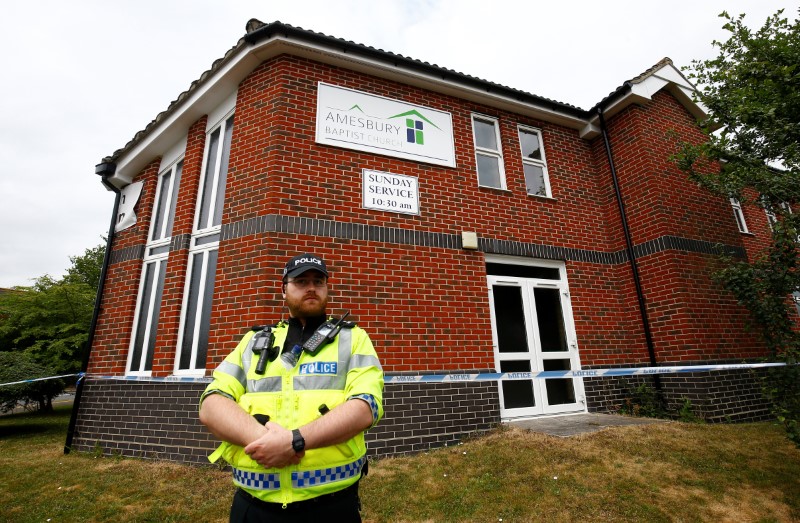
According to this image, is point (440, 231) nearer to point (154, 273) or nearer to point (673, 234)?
point (673, 234)

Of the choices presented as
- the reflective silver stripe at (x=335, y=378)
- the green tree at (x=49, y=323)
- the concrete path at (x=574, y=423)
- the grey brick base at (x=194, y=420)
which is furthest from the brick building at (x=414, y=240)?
the green tree at (x=49, y=323)

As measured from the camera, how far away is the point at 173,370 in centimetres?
552

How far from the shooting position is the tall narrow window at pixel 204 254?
5.56m

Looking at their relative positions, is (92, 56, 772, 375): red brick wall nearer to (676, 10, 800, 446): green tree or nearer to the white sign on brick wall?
the white sign on brick wall

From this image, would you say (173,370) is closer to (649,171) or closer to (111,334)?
(111,334)

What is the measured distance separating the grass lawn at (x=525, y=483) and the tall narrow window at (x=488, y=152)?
4.16m

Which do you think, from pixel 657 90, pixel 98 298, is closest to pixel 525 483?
pixel 98 298

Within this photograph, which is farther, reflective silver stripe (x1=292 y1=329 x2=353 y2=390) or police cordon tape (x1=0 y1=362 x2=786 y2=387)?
police cordon tape (x1=0 y1=362 x2=786 y2=387)

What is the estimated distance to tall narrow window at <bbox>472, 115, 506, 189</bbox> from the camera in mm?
7043

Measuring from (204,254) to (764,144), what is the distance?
321 inches

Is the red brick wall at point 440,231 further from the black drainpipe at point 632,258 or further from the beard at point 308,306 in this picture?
the beard at point 308,306

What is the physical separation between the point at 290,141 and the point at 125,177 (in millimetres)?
4396

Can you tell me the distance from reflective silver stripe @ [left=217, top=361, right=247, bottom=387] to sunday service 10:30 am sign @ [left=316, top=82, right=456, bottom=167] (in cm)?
442

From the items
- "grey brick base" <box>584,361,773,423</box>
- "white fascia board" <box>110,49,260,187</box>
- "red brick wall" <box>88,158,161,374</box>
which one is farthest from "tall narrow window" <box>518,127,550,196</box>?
"red brick wall" <box>88,158,161,374</box>
